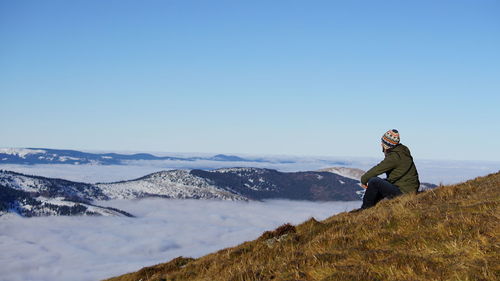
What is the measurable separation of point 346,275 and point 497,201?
6.75m

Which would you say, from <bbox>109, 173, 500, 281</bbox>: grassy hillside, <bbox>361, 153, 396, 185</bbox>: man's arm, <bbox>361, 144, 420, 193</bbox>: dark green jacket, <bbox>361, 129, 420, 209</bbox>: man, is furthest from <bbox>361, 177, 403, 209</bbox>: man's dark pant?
<bbox>109, 173, 500, 281</bbox>: grassy hillside

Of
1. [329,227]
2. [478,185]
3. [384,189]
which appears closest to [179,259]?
[329,227]

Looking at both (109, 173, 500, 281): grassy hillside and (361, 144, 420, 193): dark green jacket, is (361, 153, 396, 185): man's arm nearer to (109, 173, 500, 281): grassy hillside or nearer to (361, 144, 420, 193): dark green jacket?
(361, 144, 420, 193): dark green jacket

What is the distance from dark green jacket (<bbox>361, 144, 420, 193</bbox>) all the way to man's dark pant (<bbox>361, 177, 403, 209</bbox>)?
0.78 feet

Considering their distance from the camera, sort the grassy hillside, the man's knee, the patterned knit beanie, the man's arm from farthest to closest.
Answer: the man's knee < the patterned knit beanie < the man's arm < the grassy hillside

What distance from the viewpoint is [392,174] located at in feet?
50.6

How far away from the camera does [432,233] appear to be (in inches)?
359

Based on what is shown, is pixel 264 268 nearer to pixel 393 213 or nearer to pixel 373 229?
pixel 373 229

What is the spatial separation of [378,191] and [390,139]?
2.07m

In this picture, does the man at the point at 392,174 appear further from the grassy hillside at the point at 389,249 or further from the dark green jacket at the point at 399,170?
the grassy hillside at the point at 389,249

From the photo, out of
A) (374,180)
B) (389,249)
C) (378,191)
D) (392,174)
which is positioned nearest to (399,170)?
(392,174)

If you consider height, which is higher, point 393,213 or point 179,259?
point 393,213

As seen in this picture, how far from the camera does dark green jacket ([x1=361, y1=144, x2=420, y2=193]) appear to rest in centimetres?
1491

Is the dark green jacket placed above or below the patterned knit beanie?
below
